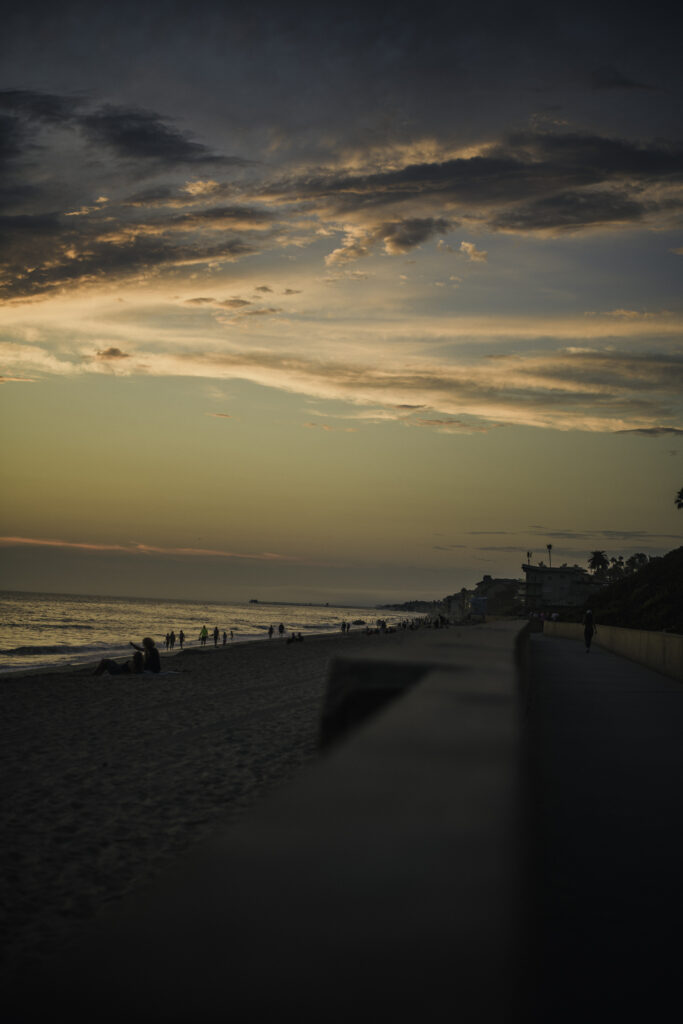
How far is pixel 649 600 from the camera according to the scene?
45.2m

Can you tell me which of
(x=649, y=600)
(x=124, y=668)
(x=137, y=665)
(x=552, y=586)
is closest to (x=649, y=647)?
(x=137, y=665)

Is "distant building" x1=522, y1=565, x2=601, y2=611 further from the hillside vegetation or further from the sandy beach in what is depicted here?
the sandy beach

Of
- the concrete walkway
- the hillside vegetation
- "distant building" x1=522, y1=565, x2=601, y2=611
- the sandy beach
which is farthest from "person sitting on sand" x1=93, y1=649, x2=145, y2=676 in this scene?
"distant building" x1=522, y1=565, x2=601, y2=611

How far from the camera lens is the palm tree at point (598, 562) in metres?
192

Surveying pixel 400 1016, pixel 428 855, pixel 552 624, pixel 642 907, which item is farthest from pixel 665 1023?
pixel 552 624

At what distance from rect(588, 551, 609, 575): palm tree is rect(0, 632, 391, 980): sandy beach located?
185 m

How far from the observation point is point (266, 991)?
1.44 metres

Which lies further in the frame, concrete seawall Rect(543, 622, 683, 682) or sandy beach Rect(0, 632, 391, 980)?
concrete seawall Rect(543, 622, 683, 682)

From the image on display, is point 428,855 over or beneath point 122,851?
over

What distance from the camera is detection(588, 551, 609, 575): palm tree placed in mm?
191500

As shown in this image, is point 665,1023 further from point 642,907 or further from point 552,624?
point 552,624

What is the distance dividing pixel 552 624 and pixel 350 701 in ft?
162

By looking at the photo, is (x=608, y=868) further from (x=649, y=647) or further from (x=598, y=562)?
(x=598, y=562)

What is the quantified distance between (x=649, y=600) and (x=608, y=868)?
43948 mm
